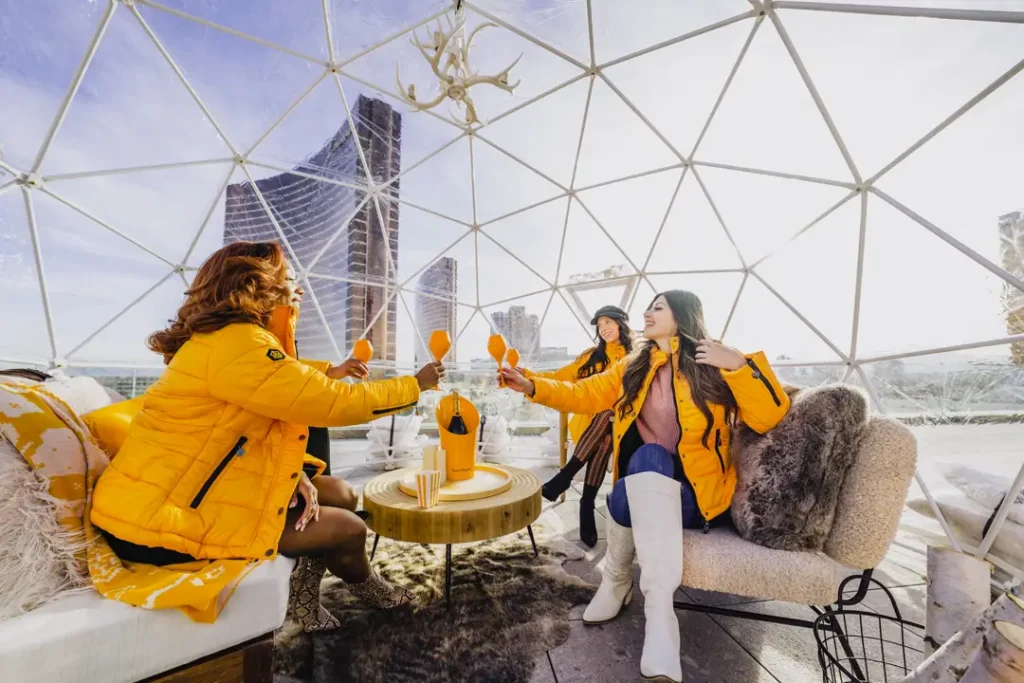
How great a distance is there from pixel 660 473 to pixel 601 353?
2.52 metres

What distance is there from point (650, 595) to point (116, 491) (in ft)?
6.83

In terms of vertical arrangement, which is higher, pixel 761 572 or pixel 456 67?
pixel 456 67

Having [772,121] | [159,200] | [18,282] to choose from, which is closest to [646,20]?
[772,121]

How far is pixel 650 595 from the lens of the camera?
175cm

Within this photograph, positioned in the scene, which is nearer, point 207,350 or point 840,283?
point 207,350

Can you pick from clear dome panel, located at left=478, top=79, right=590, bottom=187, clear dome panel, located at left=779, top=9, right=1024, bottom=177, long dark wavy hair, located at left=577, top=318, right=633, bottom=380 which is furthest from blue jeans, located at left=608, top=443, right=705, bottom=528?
clear dome panel, located at left=478, top=79, right=590, bottom=187

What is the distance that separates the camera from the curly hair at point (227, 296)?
5.30ft

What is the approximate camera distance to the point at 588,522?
3.31 meters

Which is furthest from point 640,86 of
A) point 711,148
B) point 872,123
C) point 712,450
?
point 712,450

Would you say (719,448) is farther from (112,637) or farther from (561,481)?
(112,637)

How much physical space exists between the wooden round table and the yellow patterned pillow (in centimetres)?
117

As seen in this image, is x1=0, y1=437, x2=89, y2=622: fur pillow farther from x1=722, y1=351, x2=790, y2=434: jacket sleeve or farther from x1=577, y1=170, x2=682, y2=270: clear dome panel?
x1=577, y1=170, x2=682, y2=270: clear dome panel

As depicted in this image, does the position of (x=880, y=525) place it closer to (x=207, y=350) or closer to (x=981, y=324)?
(x=981, y=324)

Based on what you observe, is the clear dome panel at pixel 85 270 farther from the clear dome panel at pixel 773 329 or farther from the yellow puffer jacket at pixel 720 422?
the clear dome panel at pixel 773 329
